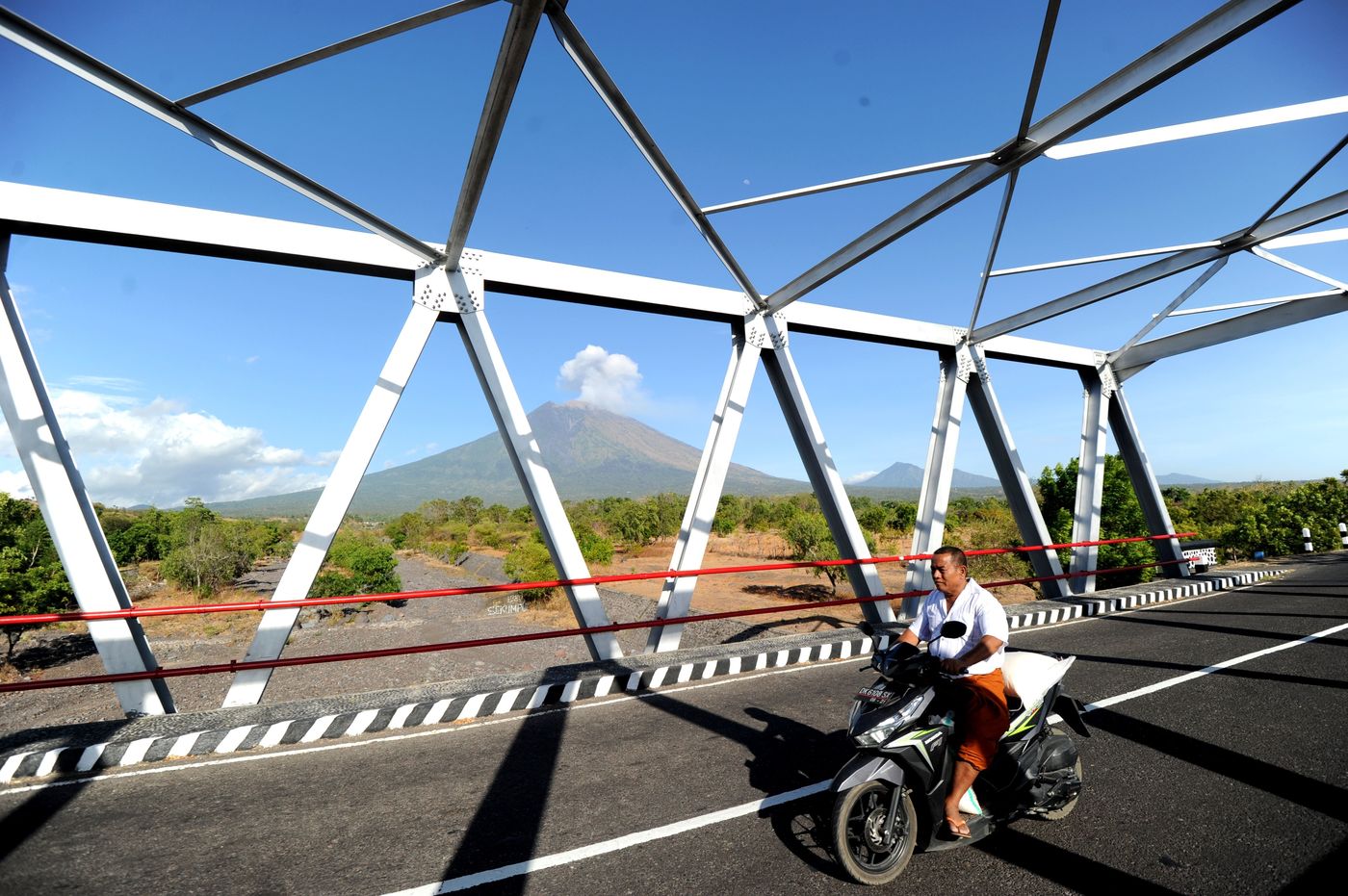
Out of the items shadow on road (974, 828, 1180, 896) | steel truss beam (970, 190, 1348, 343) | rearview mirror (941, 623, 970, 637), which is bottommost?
shadow on road (974, 828, 1180, 896)

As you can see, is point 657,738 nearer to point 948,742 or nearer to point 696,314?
point 948,742

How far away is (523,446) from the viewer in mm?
7062

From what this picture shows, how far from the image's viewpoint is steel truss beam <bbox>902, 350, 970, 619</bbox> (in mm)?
9641

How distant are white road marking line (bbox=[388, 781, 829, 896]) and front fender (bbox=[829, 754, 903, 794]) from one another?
88 cm

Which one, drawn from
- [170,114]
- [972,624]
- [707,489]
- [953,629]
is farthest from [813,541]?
[170,114]

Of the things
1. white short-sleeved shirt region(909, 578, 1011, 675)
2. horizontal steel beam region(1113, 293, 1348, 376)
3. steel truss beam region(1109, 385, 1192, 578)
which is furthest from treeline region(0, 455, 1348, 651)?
white short-sleeved shirt region(909, 578, 1011, 675)

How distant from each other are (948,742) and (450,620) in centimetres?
2055

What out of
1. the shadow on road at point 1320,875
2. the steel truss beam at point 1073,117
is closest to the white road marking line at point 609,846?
the shadow on road at point 1320,875

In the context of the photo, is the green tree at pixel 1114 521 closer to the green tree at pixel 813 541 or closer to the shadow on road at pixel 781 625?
the shadow on road at pixel 781 625

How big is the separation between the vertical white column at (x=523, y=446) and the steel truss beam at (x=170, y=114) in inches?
38.5

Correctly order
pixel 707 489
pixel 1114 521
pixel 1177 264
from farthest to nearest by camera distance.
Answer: pixel 1114 521 < pixel 1177 264 < pixel 707 489

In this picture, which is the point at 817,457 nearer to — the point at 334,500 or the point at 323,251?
the point at 334,500

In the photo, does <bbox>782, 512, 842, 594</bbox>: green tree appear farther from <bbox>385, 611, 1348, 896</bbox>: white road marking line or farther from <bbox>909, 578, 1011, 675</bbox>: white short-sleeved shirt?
<bbox>909, 578, 1011, 675</bbox>: white short-sleeved shirt

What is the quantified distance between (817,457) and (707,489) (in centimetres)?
183
